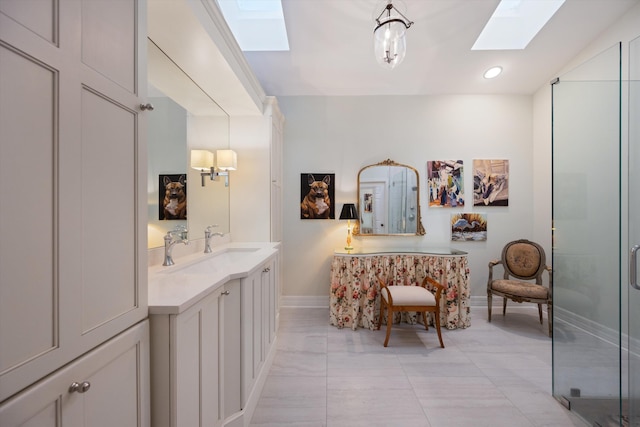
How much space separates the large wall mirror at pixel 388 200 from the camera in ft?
11.6

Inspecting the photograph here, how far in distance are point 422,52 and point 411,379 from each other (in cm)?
311

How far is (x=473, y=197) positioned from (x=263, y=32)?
313cm

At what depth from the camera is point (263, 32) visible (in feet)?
9.28

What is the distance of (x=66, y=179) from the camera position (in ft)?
2.20

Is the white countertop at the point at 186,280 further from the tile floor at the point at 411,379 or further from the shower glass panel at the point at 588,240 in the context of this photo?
the shower glass panel at the point at 588,240

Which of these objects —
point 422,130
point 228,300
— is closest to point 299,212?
point 422,130

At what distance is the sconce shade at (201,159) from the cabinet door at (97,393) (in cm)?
157

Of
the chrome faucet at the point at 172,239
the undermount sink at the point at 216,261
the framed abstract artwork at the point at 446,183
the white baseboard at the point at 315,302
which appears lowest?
the white baseboard at the point at 315,302

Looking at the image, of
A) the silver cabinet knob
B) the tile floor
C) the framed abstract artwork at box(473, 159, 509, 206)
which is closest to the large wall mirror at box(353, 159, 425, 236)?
the framed abstract artwork at box(473, 159, 509, 206)

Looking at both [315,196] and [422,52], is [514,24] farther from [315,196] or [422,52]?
[315,196]

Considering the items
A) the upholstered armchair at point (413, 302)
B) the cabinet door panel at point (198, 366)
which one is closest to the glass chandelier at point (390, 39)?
the cabinet door panel at point (198, 366)

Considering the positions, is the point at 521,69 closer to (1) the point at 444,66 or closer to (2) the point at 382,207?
(1) the point at 444,66

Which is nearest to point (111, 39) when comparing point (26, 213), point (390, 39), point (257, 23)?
point (26, 213)

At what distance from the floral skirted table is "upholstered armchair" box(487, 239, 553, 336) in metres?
0.42
